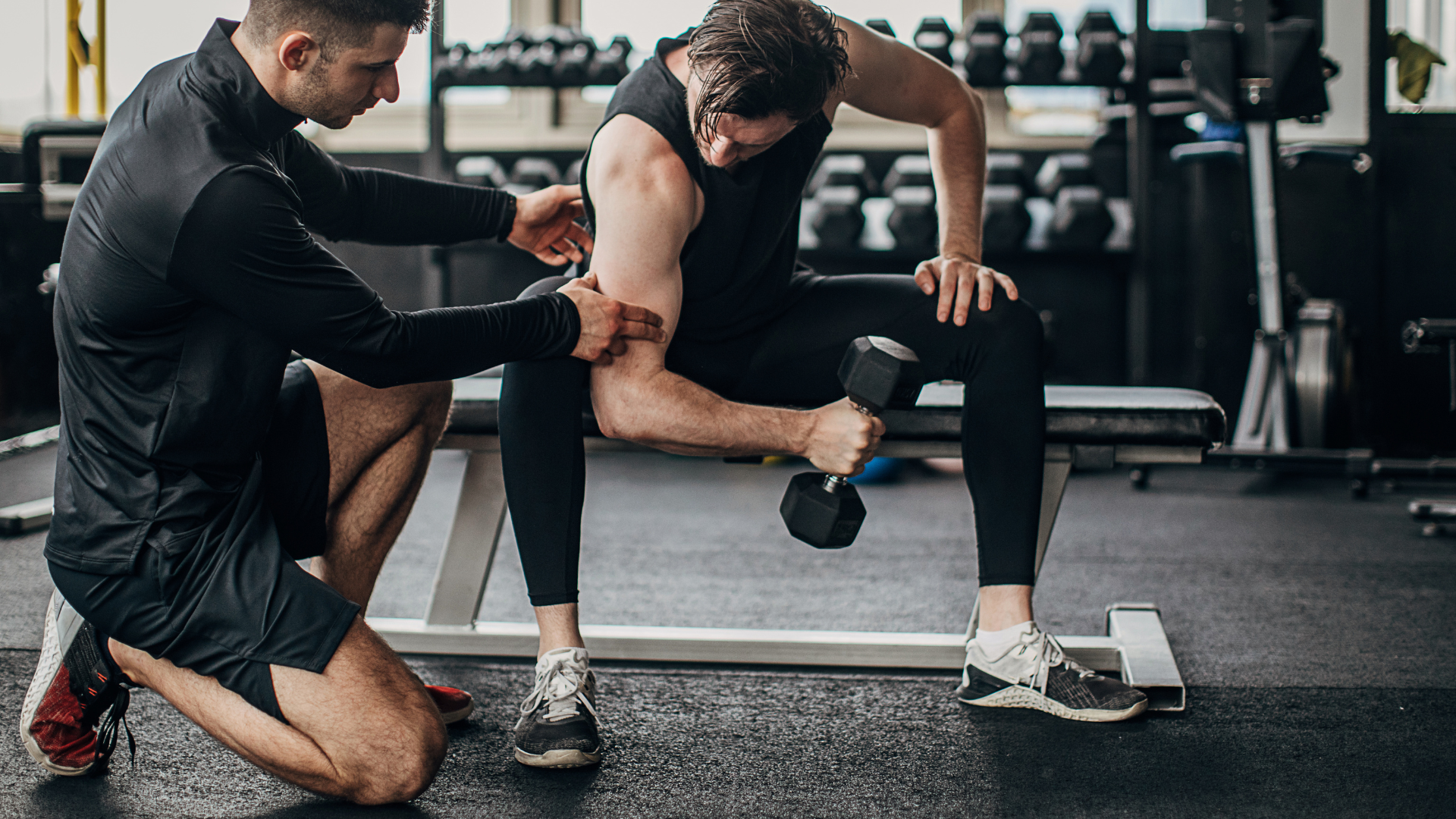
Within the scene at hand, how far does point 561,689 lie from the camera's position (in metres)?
1.40

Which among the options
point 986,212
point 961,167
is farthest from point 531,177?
point 961,167

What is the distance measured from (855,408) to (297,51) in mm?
747

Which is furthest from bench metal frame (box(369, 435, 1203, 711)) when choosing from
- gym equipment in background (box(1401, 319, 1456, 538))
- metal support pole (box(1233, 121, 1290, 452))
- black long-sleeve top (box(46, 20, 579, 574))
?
metal support pole (box(1233, 121, 1290, 452))

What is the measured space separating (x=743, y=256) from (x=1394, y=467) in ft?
8.63

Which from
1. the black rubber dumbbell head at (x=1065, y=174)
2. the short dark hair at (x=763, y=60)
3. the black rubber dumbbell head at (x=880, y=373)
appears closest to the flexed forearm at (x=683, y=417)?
the black rubber dumbbell head at (x=880, y=373)

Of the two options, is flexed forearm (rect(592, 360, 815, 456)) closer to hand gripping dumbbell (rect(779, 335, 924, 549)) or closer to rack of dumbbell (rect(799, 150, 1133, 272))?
hand gripping dumbbell (rect(779, 335, 924, 549))

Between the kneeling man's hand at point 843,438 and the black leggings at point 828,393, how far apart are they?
0.57ft

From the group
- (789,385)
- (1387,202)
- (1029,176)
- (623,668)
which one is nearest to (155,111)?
(789,385)

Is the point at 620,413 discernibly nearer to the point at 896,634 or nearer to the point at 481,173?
the point at 896,634

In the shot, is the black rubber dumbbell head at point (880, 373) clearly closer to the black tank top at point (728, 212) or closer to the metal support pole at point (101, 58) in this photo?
the black tank top at point (728, 212)

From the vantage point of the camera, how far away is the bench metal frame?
1720 mm

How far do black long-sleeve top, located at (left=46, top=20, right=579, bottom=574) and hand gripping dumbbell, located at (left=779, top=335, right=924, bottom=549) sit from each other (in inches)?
15.3

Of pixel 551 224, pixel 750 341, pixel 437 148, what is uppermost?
pixel 437 148

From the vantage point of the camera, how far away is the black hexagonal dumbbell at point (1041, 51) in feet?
12.5
